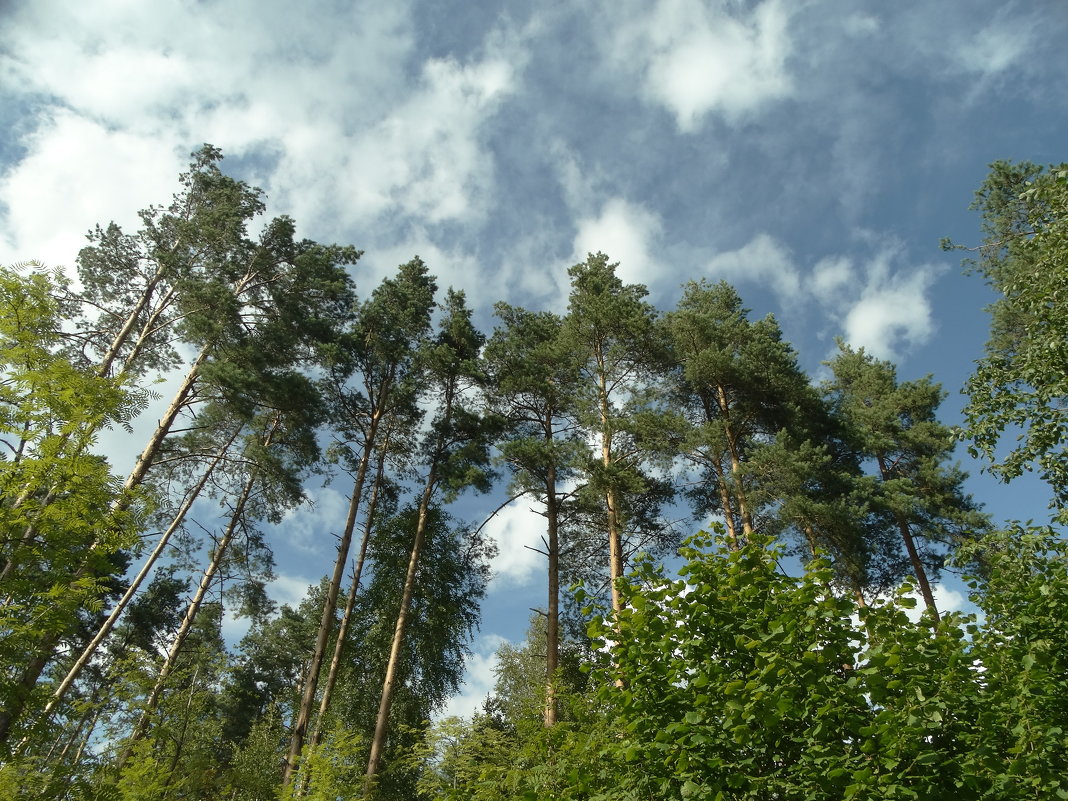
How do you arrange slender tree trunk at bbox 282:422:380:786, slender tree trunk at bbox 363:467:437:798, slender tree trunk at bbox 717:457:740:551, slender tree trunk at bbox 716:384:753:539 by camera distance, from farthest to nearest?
1. slender tree trunk at bbox 717:457:740:551
2. slender tree trunk at bbox 716:384:753:539
3. slender tree trunk at bbox 363:467:437:798
4. slender tree trunk at bbox 282:422:380:786

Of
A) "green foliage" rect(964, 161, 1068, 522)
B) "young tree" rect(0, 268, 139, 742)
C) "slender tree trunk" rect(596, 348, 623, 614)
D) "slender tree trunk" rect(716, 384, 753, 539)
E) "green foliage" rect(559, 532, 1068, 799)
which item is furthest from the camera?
"slender tree trunk" rect(716, 384, 753, 539)

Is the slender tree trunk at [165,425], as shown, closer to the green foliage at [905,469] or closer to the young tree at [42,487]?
the young tree at [42,487]

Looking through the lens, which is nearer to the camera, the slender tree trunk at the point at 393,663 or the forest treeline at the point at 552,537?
the forest treeline at the point at 552,537

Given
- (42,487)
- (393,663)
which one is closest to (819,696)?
(42,487)

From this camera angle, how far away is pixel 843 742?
339 cm

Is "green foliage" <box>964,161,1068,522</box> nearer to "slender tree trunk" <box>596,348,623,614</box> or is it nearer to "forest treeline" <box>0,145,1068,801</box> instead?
"forest treeline" <box>0,145,1068,801</box>

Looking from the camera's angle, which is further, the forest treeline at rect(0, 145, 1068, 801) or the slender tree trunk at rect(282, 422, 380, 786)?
the slender tree trunk at rect(282, 422, 380, 786)

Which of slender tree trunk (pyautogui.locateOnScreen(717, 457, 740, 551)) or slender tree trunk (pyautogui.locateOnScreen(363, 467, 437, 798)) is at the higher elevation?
slender tree trunk (pyautogui.locateOnScreen(717, 457, 740, 551))

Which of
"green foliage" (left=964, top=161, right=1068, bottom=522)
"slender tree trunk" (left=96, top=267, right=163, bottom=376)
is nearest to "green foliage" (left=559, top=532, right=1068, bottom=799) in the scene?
"green foliage" (left=964, top=161, right=1068, bottom=522)

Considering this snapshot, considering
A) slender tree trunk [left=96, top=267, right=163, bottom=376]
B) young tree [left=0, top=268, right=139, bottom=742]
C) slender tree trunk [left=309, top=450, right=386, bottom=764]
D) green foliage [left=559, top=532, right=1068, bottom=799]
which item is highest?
slender tree trunk [left=96, top=267, right=163, bottom=376]

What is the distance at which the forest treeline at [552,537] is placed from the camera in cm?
357

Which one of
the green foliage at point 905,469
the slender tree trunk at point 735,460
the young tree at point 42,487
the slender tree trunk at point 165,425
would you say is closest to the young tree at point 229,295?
the slender tree trunk at point 165,425

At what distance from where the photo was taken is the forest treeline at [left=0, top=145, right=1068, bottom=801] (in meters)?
3.57

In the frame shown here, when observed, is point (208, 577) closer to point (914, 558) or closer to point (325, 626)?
point (325, 626)
